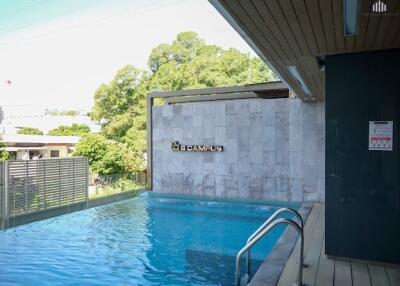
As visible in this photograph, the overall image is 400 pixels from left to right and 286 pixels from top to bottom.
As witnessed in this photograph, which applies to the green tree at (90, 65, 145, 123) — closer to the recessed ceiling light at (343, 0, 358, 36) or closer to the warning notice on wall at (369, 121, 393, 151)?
the warning notice on wall at (369, 121, 393, 151)

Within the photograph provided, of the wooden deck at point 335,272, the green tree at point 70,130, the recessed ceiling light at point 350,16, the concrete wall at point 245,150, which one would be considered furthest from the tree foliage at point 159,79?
the recessed ceiling light at point 350,16

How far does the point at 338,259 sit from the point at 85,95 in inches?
1799

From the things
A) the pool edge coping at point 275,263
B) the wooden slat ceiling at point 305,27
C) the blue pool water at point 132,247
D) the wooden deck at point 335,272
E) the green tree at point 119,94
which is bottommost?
the blue pool water at point 132,247

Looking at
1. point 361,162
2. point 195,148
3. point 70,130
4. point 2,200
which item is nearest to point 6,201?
point 2,200

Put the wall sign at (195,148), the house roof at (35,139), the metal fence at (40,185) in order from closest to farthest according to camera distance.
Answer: the metal fence at (40,185) → the wall sign at (195,148) → the house roof at (35,139)

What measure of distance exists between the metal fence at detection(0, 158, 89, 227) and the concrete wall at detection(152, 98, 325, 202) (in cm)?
314

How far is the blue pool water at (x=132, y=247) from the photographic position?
18.1 ft

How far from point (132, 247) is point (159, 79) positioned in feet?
59.4

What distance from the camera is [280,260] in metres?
4.81

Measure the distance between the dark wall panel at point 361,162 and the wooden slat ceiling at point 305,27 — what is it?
0.27 meters

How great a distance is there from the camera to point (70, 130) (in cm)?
3822

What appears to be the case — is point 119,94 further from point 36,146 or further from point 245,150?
point 245,150

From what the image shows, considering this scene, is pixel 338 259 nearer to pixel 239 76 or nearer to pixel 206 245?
pixel 206 245

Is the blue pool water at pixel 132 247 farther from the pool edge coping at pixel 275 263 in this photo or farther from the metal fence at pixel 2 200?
the pool edge coping at pixel 275 263
